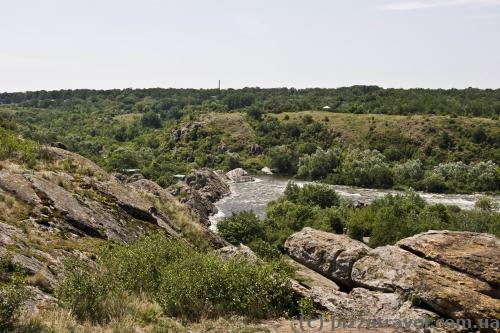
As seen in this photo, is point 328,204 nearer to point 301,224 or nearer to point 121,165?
point 301,224

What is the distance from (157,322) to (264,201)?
68772mm

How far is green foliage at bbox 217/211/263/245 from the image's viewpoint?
151 feet

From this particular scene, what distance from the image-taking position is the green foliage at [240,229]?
1813 inches

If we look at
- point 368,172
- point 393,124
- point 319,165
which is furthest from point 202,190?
point 393,124

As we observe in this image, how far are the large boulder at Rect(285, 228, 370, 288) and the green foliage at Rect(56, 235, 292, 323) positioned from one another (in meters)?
4.26

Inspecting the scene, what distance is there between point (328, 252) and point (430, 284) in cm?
586

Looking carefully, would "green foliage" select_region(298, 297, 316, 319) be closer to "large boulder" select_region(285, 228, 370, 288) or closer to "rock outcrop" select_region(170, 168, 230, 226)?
"large boulder" select_region(285, 228, 370, 288)

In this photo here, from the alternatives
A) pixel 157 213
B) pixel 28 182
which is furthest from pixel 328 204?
pixel 28 182

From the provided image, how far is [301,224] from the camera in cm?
6116

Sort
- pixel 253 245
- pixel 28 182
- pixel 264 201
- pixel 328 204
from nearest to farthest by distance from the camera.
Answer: pixel 28 182, pixel 253 245, pixel 328 204, pixel 264 201

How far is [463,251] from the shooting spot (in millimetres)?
→ 17500

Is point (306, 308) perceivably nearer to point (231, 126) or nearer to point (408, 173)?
point (408, 173)

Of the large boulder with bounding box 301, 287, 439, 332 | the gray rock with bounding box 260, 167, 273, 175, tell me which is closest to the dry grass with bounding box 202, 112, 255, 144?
the gray rock with bounding box 260, 167, 273, 175

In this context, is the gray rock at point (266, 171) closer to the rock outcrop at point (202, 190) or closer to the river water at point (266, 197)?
the river water at point (266, 197)
